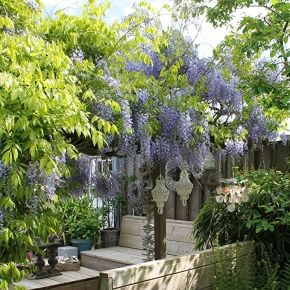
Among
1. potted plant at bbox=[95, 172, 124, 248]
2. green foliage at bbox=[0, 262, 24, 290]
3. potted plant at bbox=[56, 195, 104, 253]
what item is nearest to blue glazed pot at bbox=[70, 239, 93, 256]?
potted plant at bbox=[56, 195, 104, 253]

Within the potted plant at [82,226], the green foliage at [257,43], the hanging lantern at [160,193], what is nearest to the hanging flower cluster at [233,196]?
the hanging lantern at [160,193]

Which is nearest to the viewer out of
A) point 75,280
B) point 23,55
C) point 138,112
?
point 23,55

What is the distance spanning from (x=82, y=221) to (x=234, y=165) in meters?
2.36

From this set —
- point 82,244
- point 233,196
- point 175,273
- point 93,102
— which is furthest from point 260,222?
point 82,244

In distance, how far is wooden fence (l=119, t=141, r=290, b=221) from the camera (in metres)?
4.91

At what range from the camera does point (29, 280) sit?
4.48 metres

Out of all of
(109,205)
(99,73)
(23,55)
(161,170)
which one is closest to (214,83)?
(161,170)

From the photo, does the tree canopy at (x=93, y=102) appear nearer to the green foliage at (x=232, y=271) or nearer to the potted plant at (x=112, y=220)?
the green foliage at (x=232, y=271)

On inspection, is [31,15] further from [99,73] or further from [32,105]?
[32,105]

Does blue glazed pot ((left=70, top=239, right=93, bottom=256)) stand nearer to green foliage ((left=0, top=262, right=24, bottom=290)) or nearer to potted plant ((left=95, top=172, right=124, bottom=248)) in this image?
potted plant ((left=95, top=172, right=124, bottom=248))

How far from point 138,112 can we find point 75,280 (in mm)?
2081

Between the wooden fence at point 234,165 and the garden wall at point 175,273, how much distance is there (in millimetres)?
1449

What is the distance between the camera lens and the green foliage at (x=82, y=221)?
610 centimetres

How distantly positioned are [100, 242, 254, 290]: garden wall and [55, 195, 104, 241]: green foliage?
3001 millimetres
